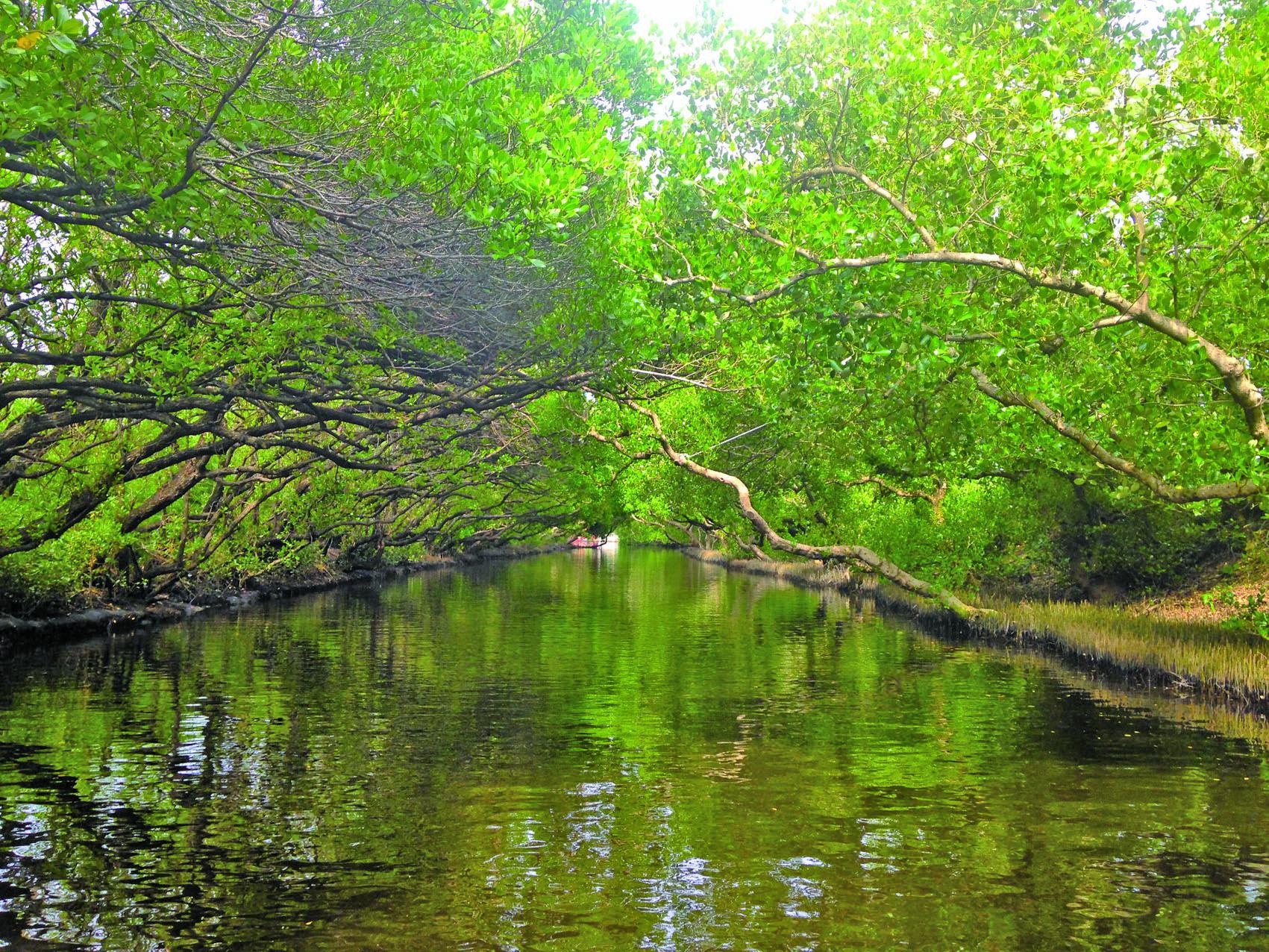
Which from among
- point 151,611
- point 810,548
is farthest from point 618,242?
point 151,611

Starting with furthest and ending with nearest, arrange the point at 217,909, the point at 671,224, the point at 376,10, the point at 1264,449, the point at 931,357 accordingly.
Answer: the point at 671,224, the point at 931,357, the point at 1264,449, the point at 376,10, the point at 217,909

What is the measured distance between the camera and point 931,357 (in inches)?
803

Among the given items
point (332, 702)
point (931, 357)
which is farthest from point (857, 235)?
point (332, 702)

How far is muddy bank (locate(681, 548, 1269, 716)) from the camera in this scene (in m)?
21.9

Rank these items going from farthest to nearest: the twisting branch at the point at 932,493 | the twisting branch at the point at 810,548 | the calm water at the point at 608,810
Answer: the twisting branch at the point at 932,493
the twisting branch at the point at 810,548
the calm water at the point at 608,810

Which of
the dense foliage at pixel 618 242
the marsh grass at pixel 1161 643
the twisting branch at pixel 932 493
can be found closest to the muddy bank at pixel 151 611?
the dense foliage at pixel 618 242

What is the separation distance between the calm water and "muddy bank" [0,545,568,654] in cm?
249

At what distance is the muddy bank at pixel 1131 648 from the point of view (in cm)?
2189

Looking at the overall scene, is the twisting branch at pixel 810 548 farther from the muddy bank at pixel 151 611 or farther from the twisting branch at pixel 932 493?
the muddy bank at pixel 151 611

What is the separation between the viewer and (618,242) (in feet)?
80.3

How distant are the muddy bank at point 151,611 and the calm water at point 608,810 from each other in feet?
8.18

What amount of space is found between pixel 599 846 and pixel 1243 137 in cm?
1464

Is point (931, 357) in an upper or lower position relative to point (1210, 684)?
upper

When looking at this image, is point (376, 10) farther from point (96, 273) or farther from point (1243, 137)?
point (1243, 137)
